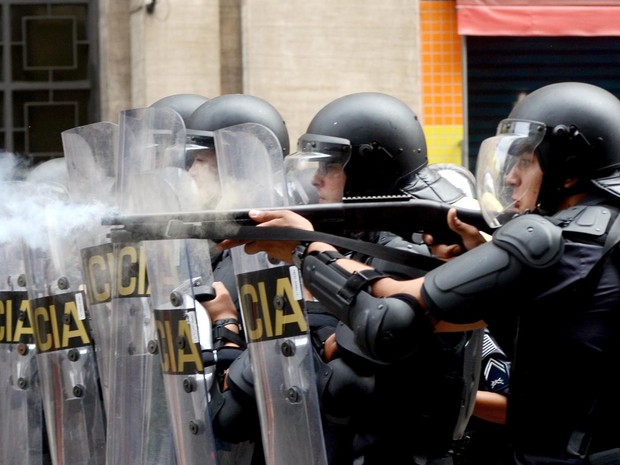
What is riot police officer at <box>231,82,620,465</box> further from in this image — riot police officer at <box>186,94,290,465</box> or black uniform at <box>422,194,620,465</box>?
riot police officer at <box>186,94,290,465</box>

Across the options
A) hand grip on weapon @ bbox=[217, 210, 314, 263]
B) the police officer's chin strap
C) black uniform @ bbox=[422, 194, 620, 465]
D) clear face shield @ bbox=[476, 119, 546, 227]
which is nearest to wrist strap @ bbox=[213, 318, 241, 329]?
hand grip on weapon @ bbox=[217, 210, 314, 263]

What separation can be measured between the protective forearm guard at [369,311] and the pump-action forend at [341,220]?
0.15 metres

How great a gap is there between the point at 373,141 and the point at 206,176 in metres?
0.65

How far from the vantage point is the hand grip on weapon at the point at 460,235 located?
11.7 ft

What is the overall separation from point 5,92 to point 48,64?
1.13ft

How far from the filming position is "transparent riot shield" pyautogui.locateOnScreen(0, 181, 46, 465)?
14.9ft

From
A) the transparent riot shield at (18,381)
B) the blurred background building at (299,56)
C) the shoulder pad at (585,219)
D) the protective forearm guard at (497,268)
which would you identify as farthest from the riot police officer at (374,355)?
the blurred background building at (299,56)

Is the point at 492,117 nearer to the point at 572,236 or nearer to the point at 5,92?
the point at 5,92

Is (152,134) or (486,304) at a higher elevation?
(152,134)

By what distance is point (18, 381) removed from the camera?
458 cm

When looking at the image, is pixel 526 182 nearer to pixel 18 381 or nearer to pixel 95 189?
pixel 95 189

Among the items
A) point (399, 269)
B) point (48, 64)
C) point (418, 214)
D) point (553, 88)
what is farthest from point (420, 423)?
point (48, 64)

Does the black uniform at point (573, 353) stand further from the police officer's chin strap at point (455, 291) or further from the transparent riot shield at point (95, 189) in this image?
the transparent riot shield at point (95, 189)

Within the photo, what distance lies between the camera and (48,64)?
9156 mm
